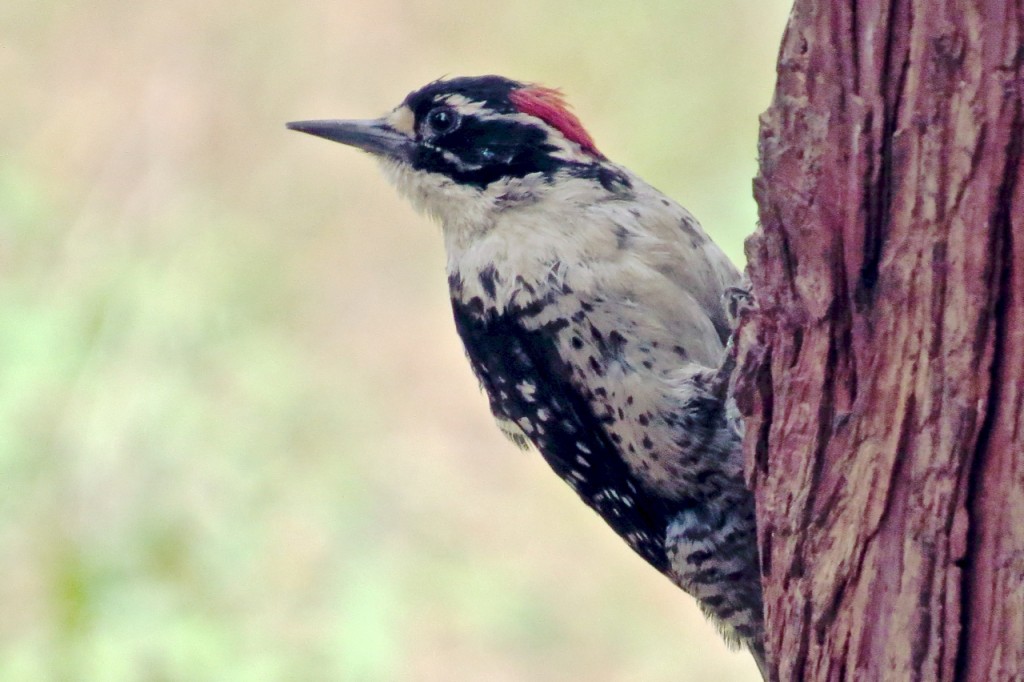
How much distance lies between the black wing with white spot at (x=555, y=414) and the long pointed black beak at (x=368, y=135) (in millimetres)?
513

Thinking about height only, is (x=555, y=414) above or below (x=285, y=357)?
below

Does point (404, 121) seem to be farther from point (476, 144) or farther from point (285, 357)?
point (285, 357)

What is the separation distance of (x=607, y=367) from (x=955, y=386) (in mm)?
1228

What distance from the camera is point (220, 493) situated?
5441mm

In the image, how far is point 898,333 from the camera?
1.96 meters

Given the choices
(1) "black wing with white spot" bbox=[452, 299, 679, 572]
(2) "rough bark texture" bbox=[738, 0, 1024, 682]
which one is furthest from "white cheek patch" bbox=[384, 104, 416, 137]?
(2) "rough bark texture" bbox=[738, 0, 1024, 682]

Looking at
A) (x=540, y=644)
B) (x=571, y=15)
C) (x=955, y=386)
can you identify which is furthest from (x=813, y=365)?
(x=571, y=15)

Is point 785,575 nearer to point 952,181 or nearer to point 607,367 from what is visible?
point 952,181

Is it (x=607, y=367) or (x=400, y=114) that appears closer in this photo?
(x=607, y=367)

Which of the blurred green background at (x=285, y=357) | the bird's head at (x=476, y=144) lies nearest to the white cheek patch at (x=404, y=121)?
the bird's head at (x=476, y=144)

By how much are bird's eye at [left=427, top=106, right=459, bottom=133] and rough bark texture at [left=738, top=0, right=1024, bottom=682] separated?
1.46m

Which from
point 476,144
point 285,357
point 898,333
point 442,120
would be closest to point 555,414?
point 476,144

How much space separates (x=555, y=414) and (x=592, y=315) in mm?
369

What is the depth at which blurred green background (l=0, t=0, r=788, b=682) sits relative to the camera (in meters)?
5.14
